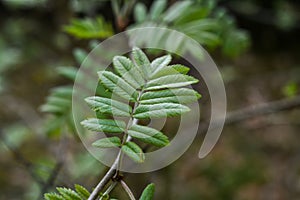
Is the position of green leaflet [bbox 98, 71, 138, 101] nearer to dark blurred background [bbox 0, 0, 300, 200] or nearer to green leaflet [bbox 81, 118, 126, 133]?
green leaflet [bbox 81, 118, 126, 133]

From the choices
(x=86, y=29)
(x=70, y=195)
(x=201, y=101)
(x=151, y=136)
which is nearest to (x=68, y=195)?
(x=70, y=195)

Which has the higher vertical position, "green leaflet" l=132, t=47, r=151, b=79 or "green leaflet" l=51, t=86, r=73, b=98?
"green leaflet" l=132, t=47, r=151, b=79

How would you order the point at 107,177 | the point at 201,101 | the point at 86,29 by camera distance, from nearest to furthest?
1. the point at 107,177
2. the point at 86,29
3. the point at 201,101

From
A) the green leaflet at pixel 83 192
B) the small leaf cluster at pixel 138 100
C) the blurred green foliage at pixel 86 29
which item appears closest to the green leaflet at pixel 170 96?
the small leaf cluster at pixel 138 100

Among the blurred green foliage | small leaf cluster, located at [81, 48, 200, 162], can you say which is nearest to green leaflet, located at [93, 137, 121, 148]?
small leaf cluster, located at [81, 48, 200, 162]

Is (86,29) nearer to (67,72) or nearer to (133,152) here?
(67,72)

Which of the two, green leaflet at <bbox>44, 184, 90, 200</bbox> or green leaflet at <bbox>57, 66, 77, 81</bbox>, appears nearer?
green leaflet at <bbox>44, 184, 90, 200</bbox>

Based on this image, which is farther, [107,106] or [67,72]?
[67,72]
